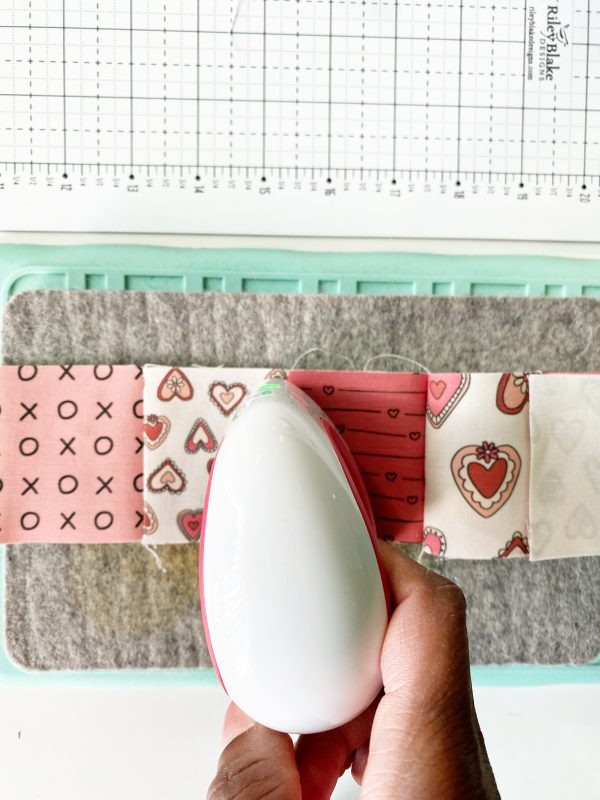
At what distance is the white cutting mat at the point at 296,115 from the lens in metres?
0.45

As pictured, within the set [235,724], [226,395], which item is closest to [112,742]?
[235,724]

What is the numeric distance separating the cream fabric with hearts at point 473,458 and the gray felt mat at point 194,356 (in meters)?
0.04

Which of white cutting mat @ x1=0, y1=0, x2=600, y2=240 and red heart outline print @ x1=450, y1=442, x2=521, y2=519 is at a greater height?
white cutting mat @ x1=0, y1=0, x2=600, y2=240

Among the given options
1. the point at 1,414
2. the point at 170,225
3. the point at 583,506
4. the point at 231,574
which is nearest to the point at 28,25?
the point at 170,225

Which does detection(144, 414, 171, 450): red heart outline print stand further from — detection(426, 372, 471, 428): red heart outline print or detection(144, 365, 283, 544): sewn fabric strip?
detection(426, 372, 471, 428): red heart outline print

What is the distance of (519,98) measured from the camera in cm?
47

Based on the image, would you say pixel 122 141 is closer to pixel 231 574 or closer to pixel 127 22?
pixel 127 22

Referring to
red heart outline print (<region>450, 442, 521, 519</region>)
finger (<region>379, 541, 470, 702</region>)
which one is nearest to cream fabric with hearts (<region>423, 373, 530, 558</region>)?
red heart outline print (<region>450, 442, 521, 519</region>)

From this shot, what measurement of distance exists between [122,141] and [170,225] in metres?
0.07

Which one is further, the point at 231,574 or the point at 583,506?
the point at 583,506

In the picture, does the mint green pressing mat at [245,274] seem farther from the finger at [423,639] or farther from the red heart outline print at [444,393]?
the finger at [423,639]

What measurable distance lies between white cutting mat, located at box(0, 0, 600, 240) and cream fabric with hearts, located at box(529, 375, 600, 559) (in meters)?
0.12

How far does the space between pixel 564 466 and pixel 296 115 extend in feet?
1.02

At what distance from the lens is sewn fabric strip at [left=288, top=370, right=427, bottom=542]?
1.40 feet
